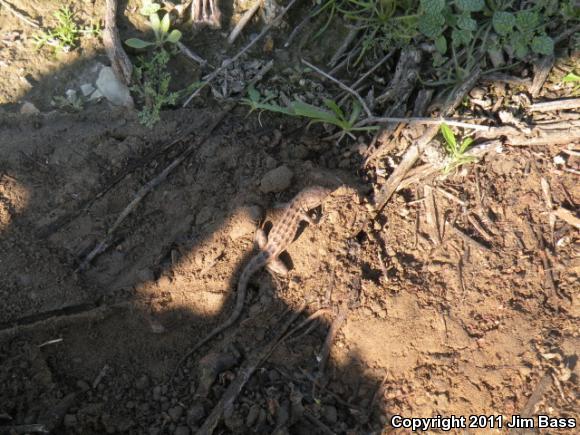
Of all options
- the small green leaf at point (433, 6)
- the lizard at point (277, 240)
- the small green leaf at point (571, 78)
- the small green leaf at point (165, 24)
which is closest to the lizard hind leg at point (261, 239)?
the lizard at point (277, 240)

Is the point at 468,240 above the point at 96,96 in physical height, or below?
below

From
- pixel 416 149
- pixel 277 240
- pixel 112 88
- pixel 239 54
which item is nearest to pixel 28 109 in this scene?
pixel 112 88

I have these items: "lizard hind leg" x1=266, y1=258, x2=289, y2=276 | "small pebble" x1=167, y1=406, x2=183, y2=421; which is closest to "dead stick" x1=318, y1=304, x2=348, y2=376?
"lizard hind leg" x1=266, y1=258, x2=289, y2=276

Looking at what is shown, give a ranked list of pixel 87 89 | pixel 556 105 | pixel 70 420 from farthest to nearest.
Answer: pixel 87 89 → pixel 556 105 → pixel 70 420

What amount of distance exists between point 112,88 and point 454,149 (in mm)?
3232

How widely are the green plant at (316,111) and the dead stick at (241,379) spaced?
1639 mm

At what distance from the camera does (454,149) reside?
420cm

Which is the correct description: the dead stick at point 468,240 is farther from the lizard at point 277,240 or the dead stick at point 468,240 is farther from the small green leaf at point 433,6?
the small green leaf at point 433,6

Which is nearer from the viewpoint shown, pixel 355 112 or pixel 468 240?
pixel 468 240

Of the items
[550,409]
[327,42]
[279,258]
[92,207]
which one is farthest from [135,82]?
[550,409]

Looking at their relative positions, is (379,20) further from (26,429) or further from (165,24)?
(26,429)

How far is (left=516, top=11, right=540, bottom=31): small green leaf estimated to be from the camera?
166 inches

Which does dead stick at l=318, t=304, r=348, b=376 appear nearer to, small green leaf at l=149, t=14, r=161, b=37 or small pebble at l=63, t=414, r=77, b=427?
small pebble at l=63, t=414, r=77, b=427

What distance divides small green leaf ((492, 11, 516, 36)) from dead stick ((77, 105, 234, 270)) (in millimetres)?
2451
